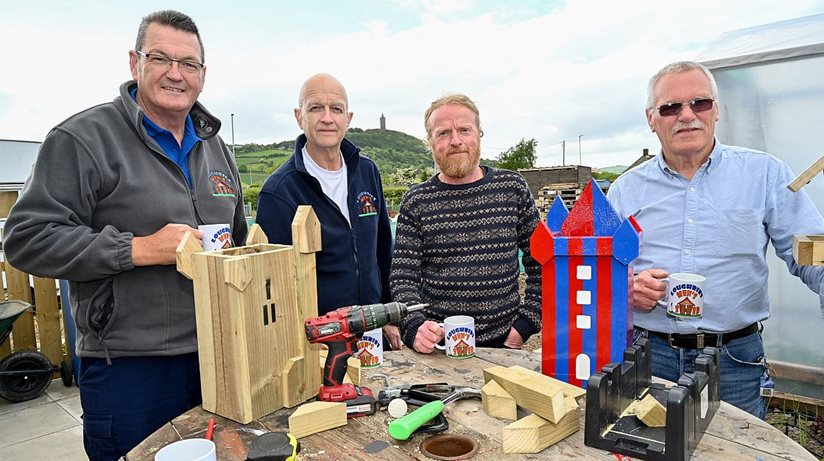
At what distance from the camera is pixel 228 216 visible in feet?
7.88

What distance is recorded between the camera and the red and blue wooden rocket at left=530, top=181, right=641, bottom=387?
1.68 metres

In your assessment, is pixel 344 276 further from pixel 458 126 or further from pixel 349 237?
pixel 458 126

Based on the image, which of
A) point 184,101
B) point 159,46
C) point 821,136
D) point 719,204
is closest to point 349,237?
point 184,101

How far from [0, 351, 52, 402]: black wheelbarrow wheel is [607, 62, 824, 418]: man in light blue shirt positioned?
5.28 meters

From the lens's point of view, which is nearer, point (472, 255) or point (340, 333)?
point (340, 333)

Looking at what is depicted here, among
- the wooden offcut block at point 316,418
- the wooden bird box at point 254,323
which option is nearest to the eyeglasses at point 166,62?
the wooden bird box at point 254,323

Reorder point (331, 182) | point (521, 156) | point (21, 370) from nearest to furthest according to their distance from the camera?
1. point (331, 182)
2. point (21, 370)
3. point (521, 156)

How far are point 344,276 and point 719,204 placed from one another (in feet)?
6.07

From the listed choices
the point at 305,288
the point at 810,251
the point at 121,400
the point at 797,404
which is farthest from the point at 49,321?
the point at 797,404

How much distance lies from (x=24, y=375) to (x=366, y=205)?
163 inches

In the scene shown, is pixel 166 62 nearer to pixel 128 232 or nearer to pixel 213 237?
pixel 128 232

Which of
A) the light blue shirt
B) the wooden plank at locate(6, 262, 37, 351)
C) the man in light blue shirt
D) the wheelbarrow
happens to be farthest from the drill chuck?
the wooden plank at locate(6, 262, 37, 351)

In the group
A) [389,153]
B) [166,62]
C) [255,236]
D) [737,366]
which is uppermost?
[389,153]

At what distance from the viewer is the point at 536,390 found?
1460 millimetres
